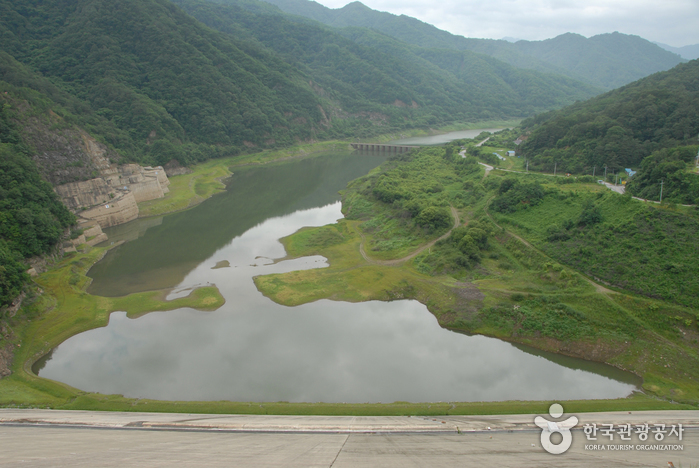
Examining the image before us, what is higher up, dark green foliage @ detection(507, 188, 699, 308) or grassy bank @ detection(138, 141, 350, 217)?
dark green foliage @ detection(507, 188, 699, 308)

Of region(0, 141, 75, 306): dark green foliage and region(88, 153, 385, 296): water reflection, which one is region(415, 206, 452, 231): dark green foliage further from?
region(0, 141, 75, 306): dark green foliage

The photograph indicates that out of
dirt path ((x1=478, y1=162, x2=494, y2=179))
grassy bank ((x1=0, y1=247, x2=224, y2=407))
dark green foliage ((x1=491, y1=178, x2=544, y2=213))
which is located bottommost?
grassy bank ((x1=0, y1=247, x2=224, y2=407))

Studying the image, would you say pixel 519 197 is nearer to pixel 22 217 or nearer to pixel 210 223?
pixel 210 223

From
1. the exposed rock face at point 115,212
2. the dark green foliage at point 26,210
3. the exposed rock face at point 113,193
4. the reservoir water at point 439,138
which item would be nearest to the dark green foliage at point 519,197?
the dark green foliage at point 26,210

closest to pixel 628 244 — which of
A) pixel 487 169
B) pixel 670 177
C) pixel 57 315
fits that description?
pixel 670 177

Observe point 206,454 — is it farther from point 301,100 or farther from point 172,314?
point 301,100

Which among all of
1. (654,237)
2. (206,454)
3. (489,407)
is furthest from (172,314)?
(654,237)

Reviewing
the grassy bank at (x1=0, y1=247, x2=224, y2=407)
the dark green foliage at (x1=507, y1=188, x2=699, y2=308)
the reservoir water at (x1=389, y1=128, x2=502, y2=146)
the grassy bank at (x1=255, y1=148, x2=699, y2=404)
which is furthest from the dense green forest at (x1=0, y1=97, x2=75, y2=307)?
the reservoir water at (x1=389, y1=128, x2=502, y2=146)
